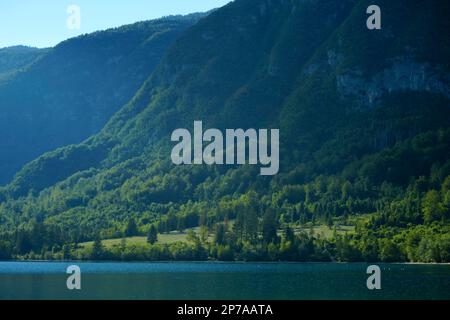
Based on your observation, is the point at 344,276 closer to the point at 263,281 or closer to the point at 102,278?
the point at 263,281

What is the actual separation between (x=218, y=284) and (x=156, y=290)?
1512cm

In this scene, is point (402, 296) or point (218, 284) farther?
point (218, 284)
